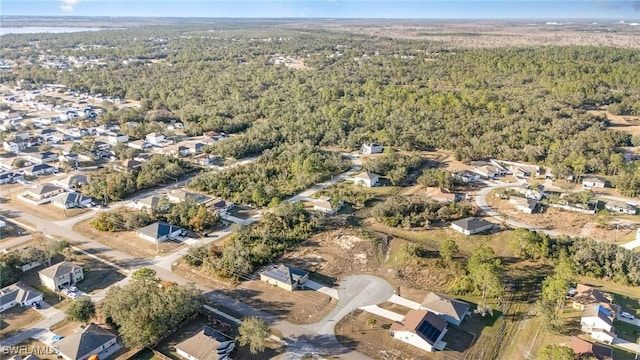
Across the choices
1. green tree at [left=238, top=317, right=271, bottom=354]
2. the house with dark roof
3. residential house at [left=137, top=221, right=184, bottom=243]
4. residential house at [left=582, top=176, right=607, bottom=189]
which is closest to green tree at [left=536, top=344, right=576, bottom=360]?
green tree at [left=238, top=317, right=271, bottom=354]

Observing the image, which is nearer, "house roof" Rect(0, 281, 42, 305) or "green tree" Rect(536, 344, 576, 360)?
"green tree" Rect(536, 344, 576, 360)

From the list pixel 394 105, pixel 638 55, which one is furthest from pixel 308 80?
pixel 638 55

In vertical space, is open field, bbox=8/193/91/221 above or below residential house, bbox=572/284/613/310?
below

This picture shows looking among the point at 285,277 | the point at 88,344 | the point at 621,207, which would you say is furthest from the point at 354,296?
the point at 621,207

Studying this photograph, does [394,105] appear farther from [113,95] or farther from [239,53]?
[239,53]

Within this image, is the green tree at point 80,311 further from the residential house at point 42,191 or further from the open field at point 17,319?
the residential house at point 42,191

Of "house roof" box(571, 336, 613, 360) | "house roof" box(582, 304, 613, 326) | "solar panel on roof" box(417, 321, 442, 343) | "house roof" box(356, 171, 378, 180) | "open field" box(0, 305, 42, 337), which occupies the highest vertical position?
"house roof" box(356, 171, 378, 180)

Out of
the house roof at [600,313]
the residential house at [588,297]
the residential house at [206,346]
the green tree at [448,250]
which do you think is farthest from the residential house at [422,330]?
the residential house at [206,346]

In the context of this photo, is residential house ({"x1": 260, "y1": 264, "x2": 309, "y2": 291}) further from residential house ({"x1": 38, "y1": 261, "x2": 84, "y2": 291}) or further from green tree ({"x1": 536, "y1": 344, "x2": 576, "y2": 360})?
green tree ({"x1": 536, "y1": 344, "x2": 576, "y2": 360})
